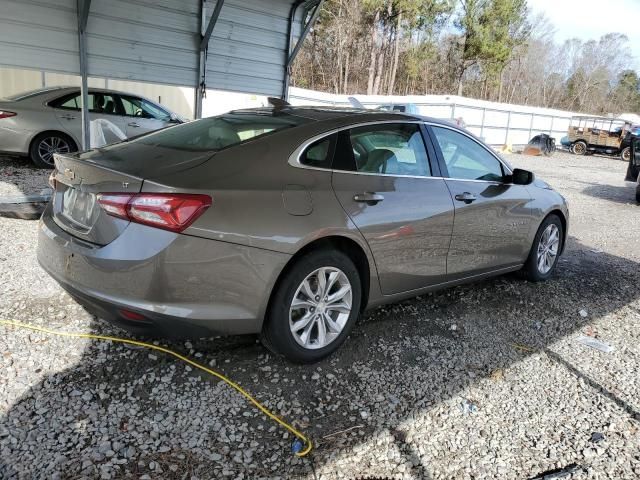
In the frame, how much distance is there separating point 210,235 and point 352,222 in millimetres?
926

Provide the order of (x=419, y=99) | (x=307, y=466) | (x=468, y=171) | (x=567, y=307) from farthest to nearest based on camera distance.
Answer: (x=419, y=99), (x=567, y=307), (x=468, y=171), (x=307, y=466)

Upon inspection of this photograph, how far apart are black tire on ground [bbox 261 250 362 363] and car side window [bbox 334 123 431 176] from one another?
23.5 inches

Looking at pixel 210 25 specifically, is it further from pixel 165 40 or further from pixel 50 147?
Result: pixel 50 147

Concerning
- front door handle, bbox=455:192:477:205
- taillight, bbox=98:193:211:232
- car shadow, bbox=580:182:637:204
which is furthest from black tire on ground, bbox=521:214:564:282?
car shadow, bbox=580:182:637:204

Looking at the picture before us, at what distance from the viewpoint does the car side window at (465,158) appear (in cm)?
399

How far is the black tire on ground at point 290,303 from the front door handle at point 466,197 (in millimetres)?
1154

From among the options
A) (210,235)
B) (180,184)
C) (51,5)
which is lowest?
(210,235)

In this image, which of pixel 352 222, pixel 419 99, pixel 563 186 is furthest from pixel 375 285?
pixel 419 99

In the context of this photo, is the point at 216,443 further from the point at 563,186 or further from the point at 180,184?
the point at 563,186

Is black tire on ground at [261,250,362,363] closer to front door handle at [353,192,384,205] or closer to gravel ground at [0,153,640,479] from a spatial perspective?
gravel ground at [0,153,640,479]

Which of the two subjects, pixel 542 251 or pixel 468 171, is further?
pixel 542 251

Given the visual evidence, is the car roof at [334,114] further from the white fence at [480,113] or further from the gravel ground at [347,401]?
the white fence at [480,113]

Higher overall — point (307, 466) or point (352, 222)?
point (352, 222)

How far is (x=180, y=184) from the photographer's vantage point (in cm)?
260
